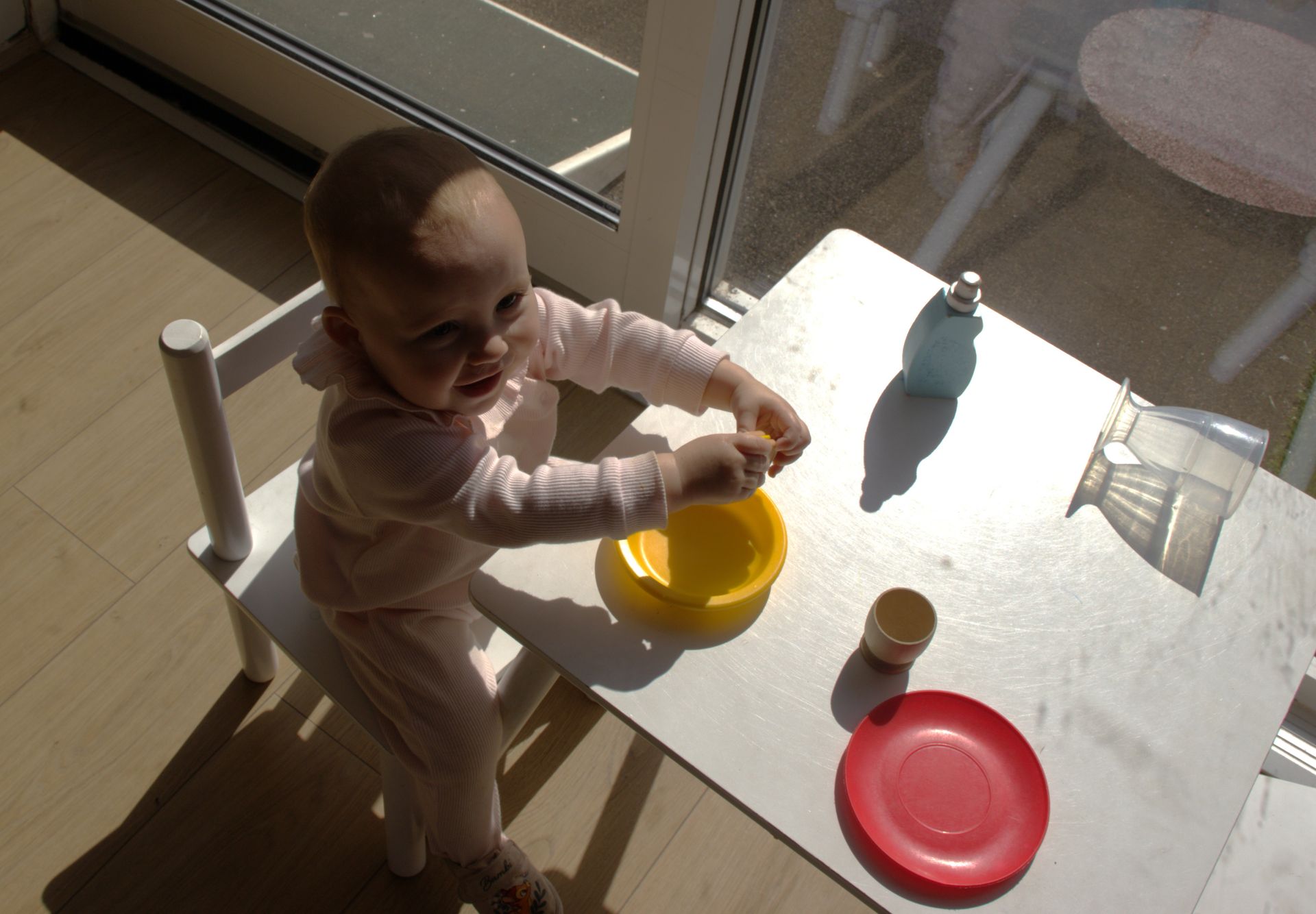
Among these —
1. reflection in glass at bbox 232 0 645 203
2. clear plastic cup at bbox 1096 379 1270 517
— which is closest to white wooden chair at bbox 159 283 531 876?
clear plastic cup at bbox 1096 379 1270 517

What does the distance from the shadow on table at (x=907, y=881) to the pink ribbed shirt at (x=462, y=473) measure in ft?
0.91

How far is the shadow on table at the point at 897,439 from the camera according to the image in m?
1.00

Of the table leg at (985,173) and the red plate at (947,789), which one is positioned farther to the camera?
the table leg at (985,173)

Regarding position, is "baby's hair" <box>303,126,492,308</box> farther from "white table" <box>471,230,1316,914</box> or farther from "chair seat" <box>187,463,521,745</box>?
"chair seat" <box>187,463,521,745</box>

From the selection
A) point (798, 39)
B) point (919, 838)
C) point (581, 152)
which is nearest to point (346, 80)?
point (581, 152)

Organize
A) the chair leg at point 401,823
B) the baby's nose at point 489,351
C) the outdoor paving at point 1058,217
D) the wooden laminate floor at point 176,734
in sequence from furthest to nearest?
the outdoor paving at point 1058,217 → the wooden laminate floor at point 176,734 → the chair leg at point 401,823 → the baby's nose at point 489,351

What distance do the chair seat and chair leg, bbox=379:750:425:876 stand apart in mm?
81

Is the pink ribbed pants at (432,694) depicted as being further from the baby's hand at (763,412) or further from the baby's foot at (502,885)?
the baby's hand at (763,412)

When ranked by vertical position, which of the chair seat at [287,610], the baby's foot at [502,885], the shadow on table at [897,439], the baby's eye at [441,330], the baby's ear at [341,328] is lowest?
the baby's foot at [502,885]

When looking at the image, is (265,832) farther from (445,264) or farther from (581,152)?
(581,152)

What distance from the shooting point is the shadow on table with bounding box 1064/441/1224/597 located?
0.98 metres

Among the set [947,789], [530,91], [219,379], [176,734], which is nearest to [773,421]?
[947,789]

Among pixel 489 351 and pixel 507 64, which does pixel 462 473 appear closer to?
pixel 489 351

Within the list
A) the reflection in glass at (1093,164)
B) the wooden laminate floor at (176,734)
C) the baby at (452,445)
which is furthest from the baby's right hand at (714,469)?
the reflection in glass at (1093,164)
